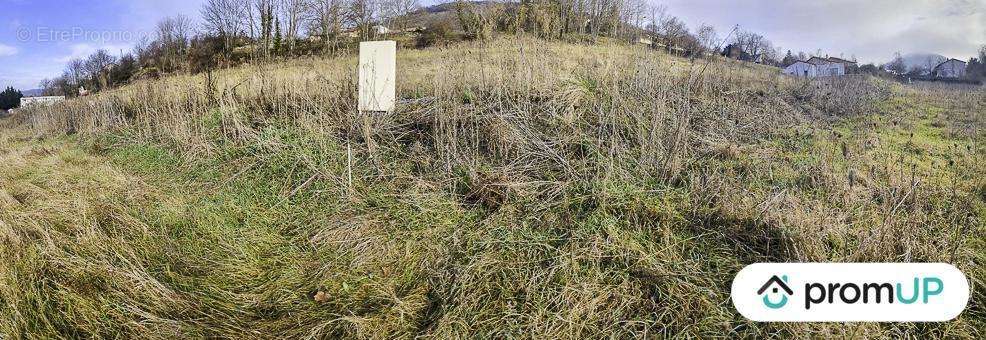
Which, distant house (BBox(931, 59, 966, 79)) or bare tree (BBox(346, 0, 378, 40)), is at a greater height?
bare tree (BBox(346, 0, 378, 40))

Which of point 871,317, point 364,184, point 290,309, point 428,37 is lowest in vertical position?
point 290,309

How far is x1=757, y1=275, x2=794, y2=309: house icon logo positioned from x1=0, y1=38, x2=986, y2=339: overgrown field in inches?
4.9

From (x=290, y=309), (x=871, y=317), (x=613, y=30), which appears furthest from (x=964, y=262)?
(x=613, y=30)

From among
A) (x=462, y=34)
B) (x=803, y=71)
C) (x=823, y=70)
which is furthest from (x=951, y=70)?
(x=462, y=34)

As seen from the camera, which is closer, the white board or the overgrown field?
the overgrown field

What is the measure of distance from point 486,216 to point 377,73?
A: 249 centimetres

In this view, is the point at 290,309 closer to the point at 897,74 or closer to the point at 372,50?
the point at 372,50

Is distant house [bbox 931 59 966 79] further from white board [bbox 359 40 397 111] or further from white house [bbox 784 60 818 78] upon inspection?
white board [bbox 359 40 397 111]

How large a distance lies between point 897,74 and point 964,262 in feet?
65.1

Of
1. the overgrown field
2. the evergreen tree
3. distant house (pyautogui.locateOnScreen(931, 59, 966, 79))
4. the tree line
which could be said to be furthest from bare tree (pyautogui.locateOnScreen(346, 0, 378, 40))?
the evergreen tree

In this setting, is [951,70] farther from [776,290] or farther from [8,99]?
[8,99]

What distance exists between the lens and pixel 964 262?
2.17 m

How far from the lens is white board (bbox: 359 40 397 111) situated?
448 centimetres

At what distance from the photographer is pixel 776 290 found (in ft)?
6.48
